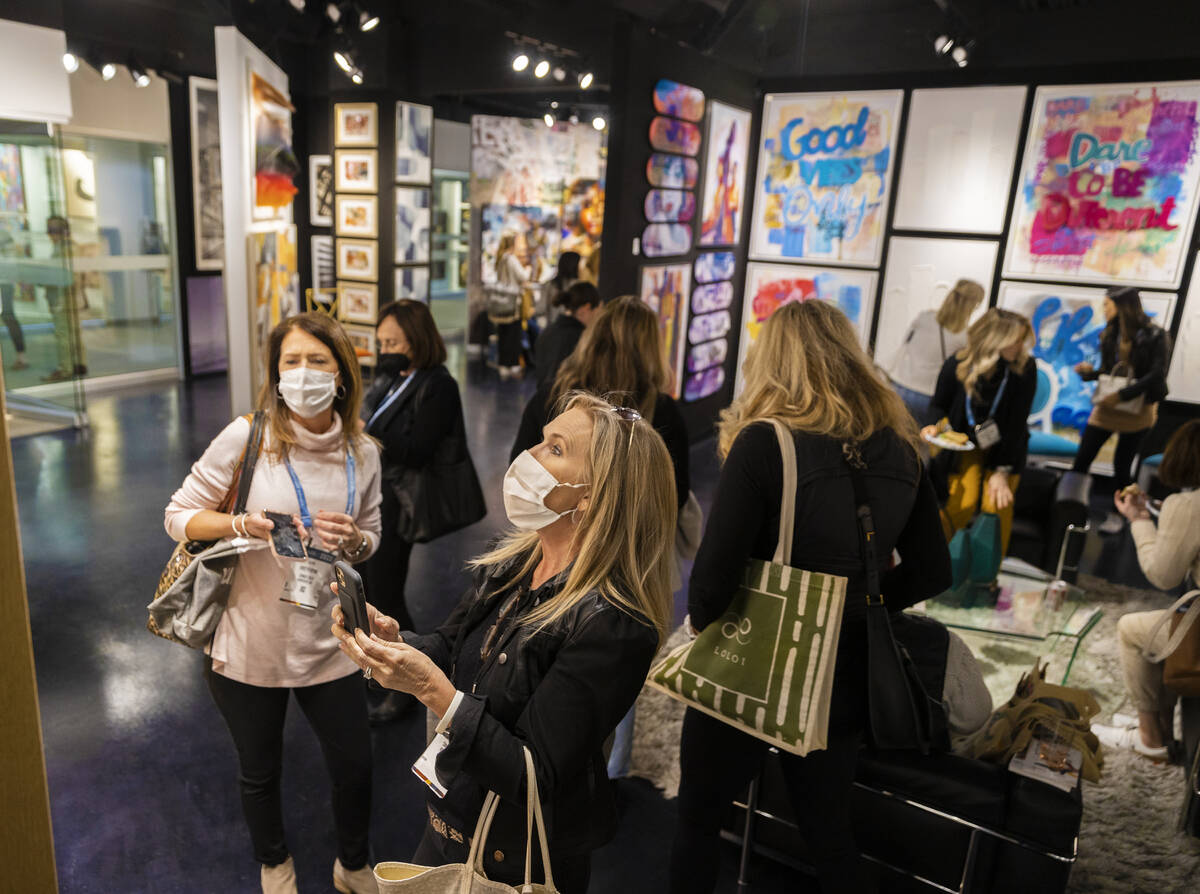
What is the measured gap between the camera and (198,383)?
9680 mm

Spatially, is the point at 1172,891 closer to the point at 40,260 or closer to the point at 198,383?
the point at 40,260

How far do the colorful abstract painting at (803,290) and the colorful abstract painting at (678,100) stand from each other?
5.60 ft

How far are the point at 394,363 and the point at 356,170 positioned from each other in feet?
24.9

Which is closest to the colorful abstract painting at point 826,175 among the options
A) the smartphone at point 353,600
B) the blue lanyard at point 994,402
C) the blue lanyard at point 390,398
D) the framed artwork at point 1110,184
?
the framed artwork at point 1110,184

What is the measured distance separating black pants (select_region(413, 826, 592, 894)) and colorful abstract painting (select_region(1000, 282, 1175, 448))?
20.9 feet

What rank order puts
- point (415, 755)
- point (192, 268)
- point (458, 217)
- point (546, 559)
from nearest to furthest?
point (546, 559), point (415, 755), point (192, 268), point (458, 217)

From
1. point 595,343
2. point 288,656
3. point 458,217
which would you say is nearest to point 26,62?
point 595,343

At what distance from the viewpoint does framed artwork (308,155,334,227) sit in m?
10.2

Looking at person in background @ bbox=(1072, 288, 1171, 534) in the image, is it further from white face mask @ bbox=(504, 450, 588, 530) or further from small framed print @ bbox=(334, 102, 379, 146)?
small framed print @ bbox=(334, 102, 379, 146)

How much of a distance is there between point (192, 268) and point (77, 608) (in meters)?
6.38

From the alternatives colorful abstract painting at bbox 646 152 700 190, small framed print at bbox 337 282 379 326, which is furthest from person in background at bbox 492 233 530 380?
colorful abstract painting at bbox 646 152 700 190

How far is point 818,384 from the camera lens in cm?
206

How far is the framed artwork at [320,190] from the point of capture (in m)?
10.2

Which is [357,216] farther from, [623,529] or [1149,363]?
[623,529]
